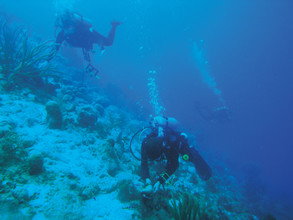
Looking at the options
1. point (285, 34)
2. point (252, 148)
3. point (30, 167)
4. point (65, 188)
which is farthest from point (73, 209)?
point (285, 34)

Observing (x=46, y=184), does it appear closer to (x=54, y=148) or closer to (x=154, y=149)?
(x=54, y=148)

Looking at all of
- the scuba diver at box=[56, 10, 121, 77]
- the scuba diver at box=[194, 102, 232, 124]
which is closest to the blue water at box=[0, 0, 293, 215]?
the scuba diver at box=[194, 102, 232, 124]

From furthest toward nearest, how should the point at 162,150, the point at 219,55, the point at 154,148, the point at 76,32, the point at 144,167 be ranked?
the point at 219,55 < the point at 76,32 < the point at 144,167 < the point at 162,150 < the point at 154,148

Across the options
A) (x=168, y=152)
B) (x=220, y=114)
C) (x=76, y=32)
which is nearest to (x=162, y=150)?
(x=168, y=152)

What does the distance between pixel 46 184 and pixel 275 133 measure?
67498 mm

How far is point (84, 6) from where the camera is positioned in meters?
67.6

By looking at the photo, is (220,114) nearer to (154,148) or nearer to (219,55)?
(154,148)

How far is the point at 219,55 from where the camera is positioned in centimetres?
8775

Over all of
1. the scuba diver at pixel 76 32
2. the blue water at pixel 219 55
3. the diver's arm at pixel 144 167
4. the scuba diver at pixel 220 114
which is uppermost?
the blue water at pixel 219 55

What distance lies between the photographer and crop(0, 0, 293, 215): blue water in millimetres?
45906

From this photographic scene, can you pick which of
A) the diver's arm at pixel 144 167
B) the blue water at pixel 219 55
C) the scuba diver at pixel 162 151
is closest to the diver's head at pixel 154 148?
the scuba diver at pixel 162 151

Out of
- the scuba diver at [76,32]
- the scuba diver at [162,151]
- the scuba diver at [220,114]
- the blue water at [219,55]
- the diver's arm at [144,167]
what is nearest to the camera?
the scuba diver at [162,151]

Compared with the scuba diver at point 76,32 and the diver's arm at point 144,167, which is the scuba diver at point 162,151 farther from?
the scuba diver at point 76,32

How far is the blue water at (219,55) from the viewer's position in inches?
1807
